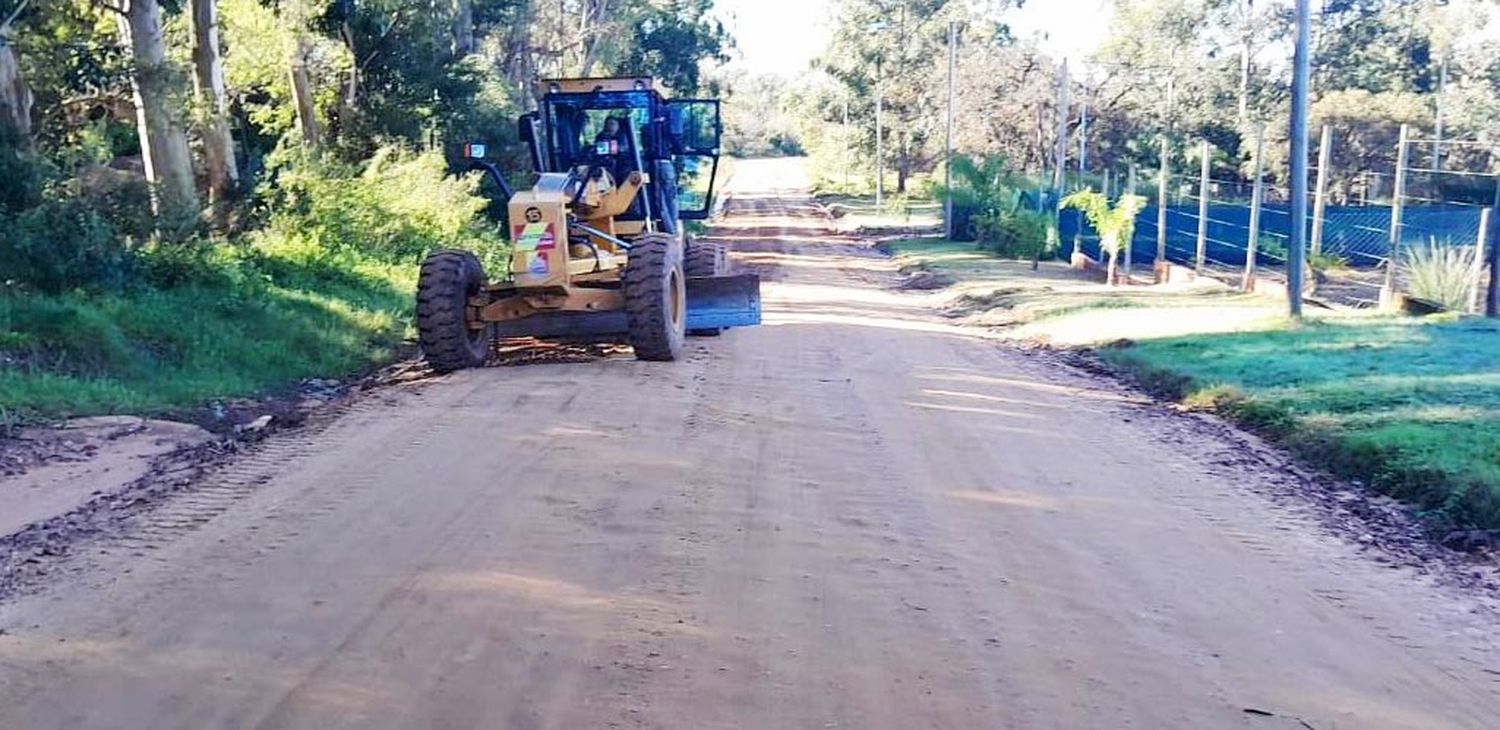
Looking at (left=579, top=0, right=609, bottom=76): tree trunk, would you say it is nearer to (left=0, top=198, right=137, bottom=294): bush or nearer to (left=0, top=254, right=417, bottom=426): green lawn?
(left=0, top=254, right=417, bottom=426): green lawn

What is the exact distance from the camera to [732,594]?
6938 mm

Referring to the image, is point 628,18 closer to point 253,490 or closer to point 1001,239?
point 1001,239

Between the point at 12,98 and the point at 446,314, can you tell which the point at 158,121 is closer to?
the point at 12,98

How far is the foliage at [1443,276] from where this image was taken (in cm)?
1920

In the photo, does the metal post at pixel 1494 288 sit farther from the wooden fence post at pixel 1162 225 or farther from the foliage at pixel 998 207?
the foliage at pixel 998 207

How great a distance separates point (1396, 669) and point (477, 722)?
3.93 m

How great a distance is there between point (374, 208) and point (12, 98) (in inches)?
292

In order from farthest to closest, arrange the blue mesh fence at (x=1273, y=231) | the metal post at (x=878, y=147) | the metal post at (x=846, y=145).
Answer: the metal post at (x=846, y=145) → the metal post at (x=878, y=147) → the blue mesh fence at (x=1273, y=231)

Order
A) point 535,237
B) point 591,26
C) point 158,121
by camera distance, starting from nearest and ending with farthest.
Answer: point 535,237, point 158,121, point 591,26

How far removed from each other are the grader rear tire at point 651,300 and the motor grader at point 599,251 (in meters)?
0.01

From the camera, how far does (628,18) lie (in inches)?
1943

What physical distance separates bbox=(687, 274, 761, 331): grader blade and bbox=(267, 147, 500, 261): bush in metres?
6.95

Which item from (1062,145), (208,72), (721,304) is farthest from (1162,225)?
(208,72)

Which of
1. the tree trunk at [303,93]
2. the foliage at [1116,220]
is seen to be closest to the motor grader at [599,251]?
the foliage at [1116,220]
